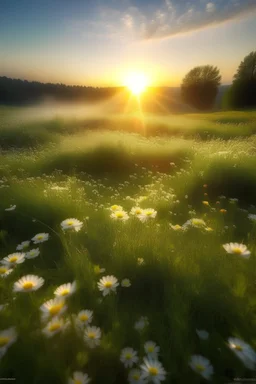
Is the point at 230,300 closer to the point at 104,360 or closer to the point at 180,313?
the point at 180,313

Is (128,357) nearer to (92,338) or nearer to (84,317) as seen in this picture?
(92,338)

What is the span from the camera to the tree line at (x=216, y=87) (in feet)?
111

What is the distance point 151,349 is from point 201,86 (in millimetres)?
48270

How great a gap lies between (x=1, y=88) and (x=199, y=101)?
3875cm

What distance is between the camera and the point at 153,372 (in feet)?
4.49

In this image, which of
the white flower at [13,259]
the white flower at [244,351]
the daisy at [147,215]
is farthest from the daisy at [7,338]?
the daisy at [147,215]

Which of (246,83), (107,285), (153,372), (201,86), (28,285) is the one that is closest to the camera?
(153,372)

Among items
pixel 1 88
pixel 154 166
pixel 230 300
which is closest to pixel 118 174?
pixel 154 166

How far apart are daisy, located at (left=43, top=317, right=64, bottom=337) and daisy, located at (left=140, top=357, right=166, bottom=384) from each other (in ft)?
1.75

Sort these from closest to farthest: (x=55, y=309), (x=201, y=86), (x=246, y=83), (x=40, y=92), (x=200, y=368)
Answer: (x=200, y=368)
(x=55, y=309)
(x=246, y=83)
(x=201, y=86)
(x=40, y=92)

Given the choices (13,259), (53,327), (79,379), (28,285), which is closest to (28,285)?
(28,285)

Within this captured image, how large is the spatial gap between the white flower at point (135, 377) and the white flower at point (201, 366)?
31 centimetres

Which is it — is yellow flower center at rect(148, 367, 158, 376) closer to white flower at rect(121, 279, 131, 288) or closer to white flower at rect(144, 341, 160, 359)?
white flower at rect(144, 341, 160, 359)

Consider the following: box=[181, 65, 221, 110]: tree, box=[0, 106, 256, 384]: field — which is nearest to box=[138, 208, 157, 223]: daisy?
box=[0, 106, 256, 384]: field
